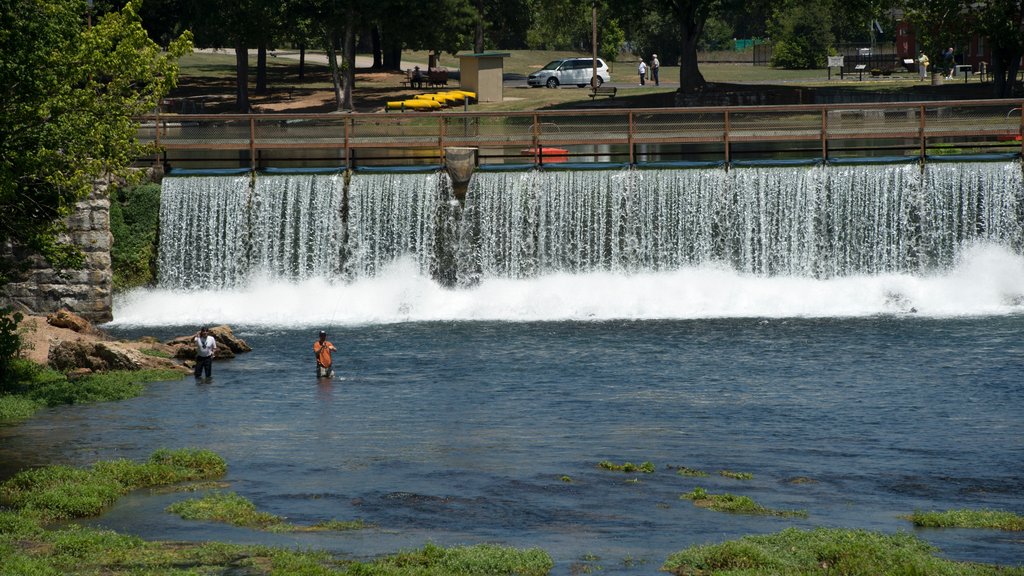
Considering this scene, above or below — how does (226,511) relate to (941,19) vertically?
below

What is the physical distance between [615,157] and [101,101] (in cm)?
2157

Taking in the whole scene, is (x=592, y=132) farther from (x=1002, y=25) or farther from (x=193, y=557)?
(x=193, y=557)

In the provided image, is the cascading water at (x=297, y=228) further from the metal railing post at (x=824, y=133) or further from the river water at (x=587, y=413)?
the metal railing post at (x=824, y=133)

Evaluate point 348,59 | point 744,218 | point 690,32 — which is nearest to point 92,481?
point 744,218

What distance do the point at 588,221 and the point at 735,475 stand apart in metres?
19.2

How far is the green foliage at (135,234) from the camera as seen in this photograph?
3947 centimetres

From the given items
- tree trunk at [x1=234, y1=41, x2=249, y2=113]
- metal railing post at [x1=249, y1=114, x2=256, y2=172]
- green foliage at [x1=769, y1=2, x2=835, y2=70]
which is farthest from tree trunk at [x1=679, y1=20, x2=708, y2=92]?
green foliage at [x1=769, y1=2, x2=835, y2=70]

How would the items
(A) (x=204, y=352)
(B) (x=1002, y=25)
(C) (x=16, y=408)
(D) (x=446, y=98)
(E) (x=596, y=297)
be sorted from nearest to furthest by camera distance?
1. (C) (x=16, y=408)
2. (A) (x=204, y=352)
3. (E) (x=596, y=297)
4. (B) (x=1002, y=25)
5. (D) (x=446, y=98)

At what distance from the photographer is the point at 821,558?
16141 millimetres

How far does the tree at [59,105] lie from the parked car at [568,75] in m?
47.8

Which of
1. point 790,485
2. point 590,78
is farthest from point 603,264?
point 590,78

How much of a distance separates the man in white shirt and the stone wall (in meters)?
9.01

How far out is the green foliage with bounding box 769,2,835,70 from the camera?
9500cm

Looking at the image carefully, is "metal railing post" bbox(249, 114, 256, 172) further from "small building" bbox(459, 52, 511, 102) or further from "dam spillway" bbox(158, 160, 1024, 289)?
"small building" bbox(459, 52, 511, 102)
